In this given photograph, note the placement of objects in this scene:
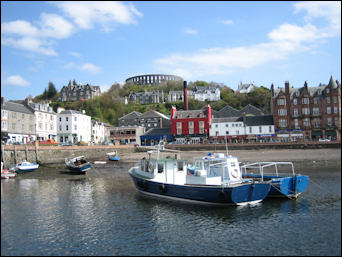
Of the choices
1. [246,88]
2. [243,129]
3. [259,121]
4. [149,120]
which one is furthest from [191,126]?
[246,88]

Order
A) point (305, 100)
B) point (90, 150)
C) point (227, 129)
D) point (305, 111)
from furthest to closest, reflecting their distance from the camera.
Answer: point (227, 129) < point (305, 100) < point (305, 111) < point (90, 150)

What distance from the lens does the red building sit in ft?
261

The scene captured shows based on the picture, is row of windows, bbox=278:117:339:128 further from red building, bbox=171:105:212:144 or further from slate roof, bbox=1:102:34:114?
slate roof, bbox=1:102:34:114

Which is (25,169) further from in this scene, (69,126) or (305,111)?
(305,111)

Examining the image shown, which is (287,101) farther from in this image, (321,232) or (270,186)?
(321,232)

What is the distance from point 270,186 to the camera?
24094 millimetres

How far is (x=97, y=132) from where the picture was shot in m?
92.6

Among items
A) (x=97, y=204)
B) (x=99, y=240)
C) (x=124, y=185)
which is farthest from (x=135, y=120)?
(x=99, y=240)

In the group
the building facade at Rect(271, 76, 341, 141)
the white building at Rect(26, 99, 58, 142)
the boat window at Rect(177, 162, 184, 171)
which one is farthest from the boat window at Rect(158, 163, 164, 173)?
the white building at Rect(26, 99, 58, 142)

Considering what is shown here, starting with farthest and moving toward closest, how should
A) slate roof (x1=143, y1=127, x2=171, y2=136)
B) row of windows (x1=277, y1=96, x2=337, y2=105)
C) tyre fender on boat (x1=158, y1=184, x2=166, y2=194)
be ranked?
slate roof (x1=143, y1=127, x2=171, y2=136) → row of windows (x1=277, y1=96, x2=337, y2=105) → tyre fender on boat (x1=158, y1=184, x2=166, y2=194)

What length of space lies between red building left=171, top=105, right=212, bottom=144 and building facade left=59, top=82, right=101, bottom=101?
62.2 meters

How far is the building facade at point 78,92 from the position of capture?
132250 millimetres

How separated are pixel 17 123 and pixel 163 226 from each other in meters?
56.9

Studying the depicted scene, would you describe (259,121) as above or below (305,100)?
below
